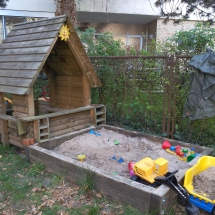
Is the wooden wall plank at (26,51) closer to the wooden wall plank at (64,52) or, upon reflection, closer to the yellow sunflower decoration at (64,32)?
the yellow sunflower decoration at (64,32)

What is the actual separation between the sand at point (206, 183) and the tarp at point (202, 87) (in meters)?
1.14

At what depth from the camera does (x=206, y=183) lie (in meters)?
3.09

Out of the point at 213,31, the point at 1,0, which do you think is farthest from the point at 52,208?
the point at 1,0

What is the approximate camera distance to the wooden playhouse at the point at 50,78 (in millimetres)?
4219

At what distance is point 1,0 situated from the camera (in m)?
9.88

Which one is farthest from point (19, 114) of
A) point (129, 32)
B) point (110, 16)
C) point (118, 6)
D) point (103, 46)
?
point (129, 32)

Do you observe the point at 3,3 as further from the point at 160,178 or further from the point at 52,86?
the point at 160,178

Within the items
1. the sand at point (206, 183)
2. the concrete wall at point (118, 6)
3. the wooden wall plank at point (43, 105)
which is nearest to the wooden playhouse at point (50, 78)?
the wooden wall plank at point (43, 105)

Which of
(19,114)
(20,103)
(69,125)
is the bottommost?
(69,125)

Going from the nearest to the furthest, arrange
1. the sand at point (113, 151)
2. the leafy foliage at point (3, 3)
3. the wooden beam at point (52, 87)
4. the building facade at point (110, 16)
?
the sand at point (113, 151), the wooden beam at point (52, 87), the leafy foliage at point (3, 3), the building facade at point (110, 16)

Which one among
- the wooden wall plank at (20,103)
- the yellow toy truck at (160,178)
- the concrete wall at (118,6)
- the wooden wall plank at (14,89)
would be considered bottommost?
the yellow toy truck at (160,178)

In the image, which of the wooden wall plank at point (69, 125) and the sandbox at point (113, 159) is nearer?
the sandbox at point (113, 159)

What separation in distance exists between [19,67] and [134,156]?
8.62 ft

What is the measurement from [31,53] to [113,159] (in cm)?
240
